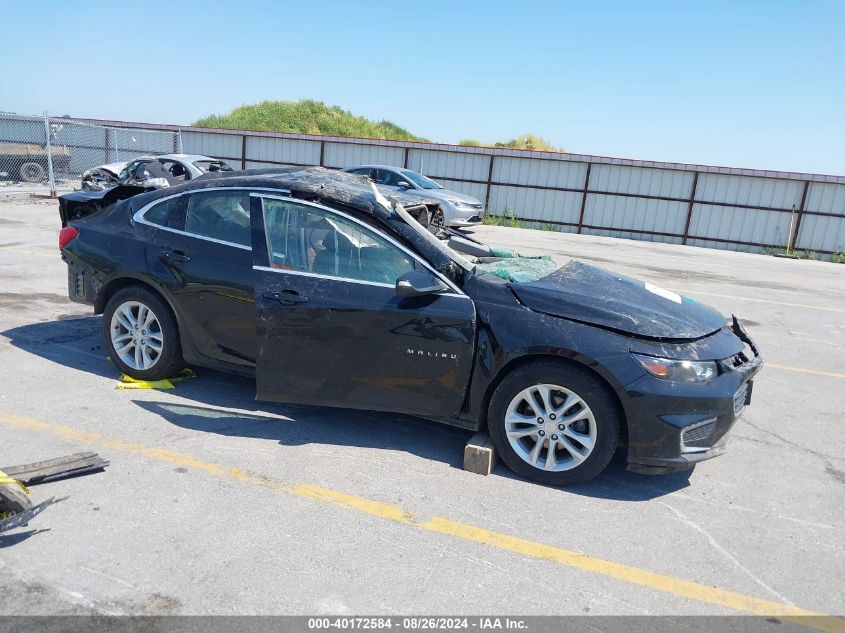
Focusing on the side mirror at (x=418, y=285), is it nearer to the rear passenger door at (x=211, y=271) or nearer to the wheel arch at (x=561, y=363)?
the wheel arch at (x=561, y=363)

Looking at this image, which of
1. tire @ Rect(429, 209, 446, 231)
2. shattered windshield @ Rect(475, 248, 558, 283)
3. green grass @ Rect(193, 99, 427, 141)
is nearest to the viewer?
shattered windshield @ Rect(475, 248, 558, 283)

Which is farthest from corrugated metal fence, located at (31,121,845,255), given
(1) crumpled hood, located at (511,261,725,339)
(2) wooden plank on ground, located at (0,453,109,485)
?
(2) wooden plank on ground, located at (0,453,109,485)

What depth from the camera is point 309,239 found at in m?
4.42

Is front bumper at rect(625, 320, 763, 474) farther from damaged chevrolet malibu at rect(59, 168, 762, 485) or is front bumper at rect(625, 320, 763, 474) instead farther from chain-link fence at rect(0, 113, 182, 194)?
chain-link fence at rect(0, 113, 182, 194)

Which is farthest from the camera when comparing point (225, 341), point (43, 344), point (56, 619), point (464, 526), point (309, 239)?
point (43, 344)

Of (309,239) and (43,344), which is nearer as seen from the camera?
(309,239)

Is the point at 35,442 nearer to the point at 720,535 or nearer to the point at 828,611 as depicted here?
the point at 720,535

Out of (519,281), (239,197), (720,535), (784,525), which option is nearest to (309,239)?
(239,197)

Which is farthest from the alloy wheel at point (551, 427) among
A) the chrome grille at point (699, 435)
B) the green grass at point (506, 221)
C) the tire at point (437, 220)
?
the green grass at point (506, 221)

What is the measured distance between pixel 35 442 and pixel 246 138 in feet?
75.3

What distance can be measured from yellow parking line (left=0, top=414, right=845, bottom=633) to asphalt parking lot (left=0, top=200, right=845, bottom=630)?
1cm

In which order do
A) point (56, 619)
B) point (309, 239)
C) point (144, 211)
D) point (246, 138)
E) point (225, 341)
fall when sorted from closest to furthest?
point (56, 619) → point (309, 239) → point (225, 341) → point (144, 211) → point (246, 138)

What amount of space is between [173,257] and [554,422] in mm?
2936

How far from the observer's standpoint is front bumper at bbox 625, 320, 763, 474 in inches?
147
